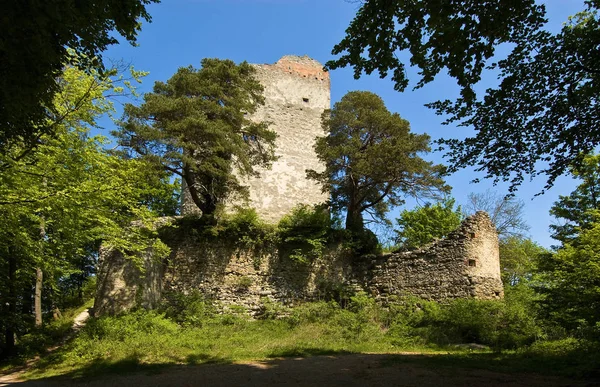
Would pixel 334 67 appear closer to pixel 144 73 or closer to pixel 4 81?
pixel 4 81

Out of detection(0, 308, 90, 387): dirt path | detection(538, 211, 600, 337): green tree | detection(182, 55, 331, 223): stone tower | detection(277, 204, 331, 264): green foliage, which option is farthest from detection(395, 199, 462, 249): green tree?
detection(0, 308, 90, 387): dirt path

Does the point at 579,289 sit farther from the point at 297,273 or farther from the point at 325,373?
the point at 297,273

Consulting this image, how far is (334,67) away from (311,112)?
17.6 meters

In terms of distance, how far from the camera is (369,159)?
15461 mm

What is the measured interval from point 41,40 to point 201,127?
10236 millimetres

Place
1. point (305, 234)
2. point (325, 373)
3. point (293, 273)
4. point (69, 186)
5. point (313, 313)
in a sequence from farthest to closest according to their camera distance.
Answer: point (305, 234), point (293, 273), point (313, 313), point (69, 186), point (325, 373)

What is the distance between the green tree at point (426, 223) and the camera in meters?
26.5

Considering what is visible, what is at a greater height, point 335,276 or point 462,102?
point 462,102

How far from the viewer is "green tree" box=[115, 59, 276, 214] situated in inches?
558

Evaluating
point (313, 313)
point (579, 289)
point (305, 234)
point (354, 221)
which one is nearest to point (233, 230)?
point (305, 234)

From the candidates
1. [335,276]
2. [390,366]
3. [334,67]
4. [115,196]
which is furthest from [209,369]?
[335,276]

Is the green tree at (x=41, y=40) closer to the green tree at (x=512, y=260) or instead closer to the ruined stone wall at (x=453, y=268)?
the ruined stone wall at (x=453, y=268)

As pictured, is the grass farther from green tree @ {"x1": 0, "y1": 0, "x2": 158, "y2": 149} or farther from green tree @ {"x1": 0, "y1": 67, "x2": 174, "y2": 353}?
green tree @ {"x1": 0, "y1": 0, "x2": 158, "y2": 149}

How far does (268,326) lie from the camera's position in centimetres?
1323
